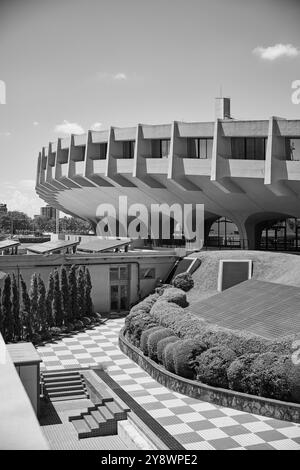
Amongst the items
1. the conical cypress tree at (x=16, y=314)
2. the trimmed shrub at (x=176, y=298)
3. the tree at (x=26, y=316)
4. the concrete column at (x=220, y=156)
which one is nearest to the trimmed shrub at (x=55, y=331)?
the tree at (x=26, y=316)

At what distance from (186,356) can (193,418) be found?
10.2 ft

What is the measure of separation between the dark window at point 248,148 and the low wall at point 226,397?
19806mm

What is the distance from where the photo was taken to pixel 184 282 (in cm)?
3291

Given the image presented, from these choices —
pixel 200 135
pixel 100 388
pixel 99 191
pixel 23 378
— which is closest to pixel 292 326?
pixel 100 388

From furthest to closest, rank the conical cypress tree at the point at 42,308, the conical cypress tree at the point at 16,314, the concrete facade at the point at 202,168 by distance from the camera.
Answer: the concrete facade at the point at 202,168
the conical cypress tree at the point at 42,308
the conical cypress tree at the point at 16,314

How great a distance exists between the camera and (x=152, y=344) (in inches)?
830

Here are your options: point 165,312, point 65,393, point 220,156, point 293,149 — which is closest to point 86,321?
point 165,312

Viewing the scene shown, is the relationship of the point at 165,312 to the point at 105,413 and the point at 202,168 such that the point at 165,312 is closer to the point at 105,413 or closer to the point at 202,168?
the point at 105,413

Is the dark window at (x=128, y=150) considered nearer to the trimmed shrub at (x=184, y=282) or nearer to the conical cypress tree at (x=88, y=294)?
the trimmed shrub at (x=184, y=282)

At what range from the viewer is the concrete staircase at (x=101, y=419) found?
14.5 m

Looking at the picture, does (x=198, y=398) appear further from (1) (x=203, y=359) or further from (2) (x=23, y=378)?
(2) (x=23, y=378)

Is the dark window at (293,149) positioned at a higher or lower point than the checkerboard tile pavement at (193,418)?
higher

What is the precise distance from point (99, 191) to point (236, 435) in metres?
38.1

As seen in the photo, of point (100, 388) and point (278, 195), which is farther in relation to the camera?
point (278, 195)
